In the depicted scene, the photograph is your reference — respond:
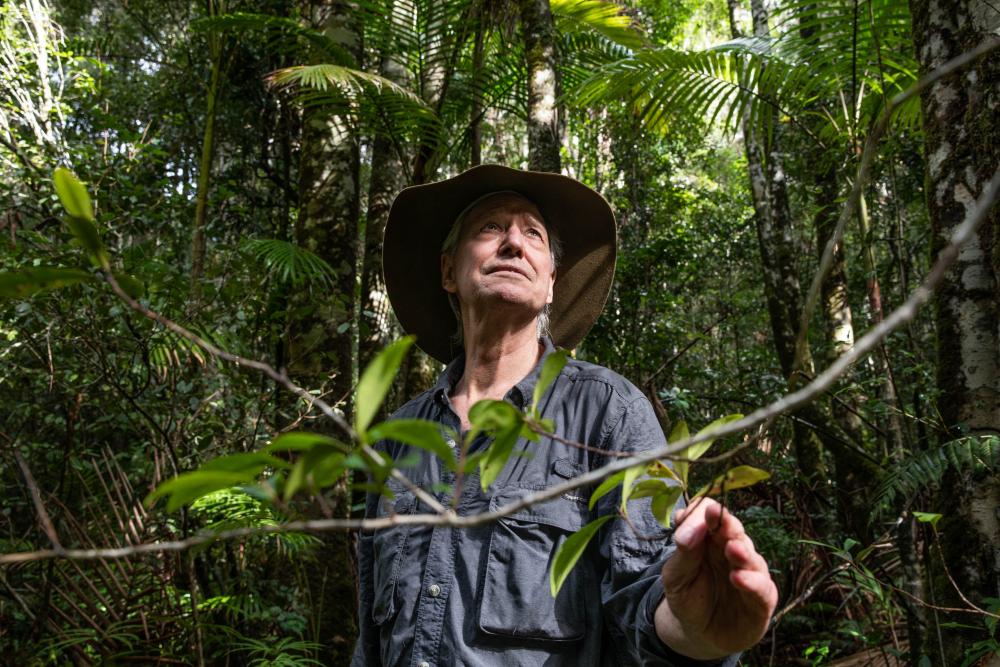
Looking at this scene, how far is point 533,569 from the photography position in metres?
1.70

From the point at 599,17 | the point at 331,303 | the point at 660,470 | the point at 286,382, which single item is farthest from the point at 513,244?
the point at 599,17

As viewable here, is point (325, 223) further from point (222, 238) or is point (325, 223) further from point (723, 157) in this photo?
point (723, 157)

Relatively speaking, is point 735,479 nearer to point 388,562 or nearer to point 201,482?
point 201,482

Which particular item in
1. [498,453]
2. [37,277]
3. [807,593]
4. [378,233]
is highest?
[378,233]

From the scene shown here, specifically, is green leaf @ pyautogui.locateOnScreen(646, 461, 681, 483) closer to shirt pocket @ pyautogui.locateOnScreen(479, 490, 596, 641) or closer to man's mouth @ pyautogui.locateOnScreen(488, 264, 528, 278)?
shirt pocket @ pyautogui.locateOnScreen(479, 490, 596, 641)

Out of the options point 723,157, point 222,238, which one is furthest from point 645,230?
point 723,157

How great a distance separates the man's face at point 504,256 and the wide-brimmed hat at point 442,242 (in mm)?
118

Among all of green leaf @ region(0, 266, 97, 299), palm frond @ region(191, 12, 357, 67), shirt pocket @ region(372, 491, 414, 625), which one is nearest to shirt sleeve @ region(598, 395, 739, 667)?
shirt pocket @ region(372, 491, 414, 625)

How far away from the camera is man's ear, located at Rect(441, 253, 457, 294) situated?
8.34ft

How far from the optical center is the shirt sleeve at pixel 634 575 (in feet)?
4.41

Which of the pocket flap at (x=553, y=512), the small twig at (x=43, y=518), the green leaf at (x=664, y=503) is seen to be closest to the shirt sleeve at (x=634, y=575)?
the pocket flap at (x=553, y=512)

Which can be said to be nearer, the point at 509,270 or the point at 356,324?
the point at 509,270

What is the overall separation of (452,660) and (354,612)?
8.70 feet

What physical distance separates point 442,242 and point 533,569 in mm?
1403
